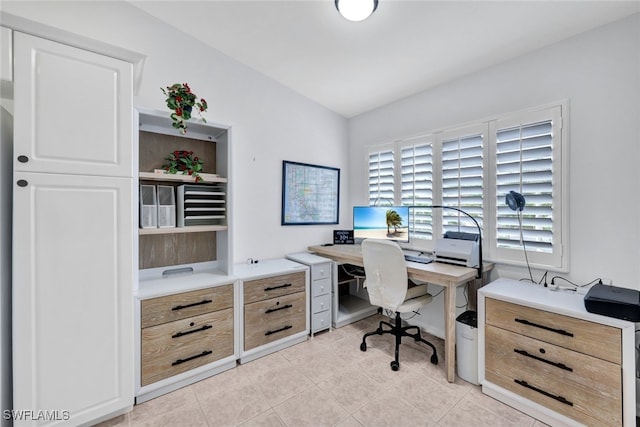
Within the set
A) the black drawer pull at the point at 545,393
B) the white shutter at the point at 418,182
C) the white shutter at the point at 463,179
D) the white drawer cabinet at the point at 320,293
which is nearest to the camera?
the black drawer pull at the point at 545,393

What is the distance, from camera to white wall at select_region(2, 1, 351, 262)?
Result: 6.50 feet

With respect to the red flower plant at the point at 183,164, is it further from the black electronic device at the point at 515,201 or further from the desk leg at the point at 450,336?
the black electronic device at the point at 515,201

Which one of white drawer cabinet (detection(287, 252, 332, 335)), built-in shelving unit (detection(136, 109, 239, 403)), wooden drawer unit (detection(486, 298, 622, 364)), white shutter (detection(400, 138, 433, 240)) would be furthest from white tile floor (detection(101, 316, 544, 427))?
white shutter (detection(400, 138, 433, 240))

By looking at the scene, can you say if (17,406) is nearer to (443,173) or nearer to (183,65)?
(183,65)

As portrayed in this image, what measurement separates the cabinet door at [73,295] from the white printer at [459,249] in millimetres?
2342

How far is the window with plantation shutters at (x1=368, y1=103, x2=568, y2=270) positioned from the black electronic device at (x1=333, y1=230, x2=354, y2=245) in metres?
0.77

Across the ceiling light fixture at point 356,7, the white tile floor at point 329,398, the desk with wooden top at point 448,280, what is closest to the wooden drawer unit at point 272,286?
the white tile floor at point 329,398

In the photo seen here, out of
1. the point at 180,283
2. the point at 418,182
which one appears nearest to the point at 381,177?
the point at 418,182

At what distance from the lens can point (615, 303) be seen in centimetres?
135

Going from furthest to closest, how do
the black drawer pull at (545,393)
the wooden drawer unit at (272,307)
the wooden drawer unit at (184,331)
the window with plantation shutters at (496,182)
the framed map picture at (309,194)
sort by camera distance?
the framed map picture at (309,194) < the wooden drawer unit at (272,307) < the window with plantation shutters at (496,182) < the wooden drawer unit at (184,331) < the black drawer pull at (545,393)

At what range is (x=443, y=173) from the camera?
2625 millimetres

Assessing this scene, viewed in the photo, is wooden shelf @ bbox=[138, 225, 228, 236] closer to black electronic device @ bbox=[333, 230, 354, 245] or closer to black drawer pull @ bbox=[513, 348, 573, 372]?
black electronic device @ bbox=[333, 230, 354, 245]

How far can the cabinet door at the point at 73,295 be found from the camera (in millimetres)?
1289

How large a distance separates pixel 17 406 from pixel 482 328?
8.94ft
